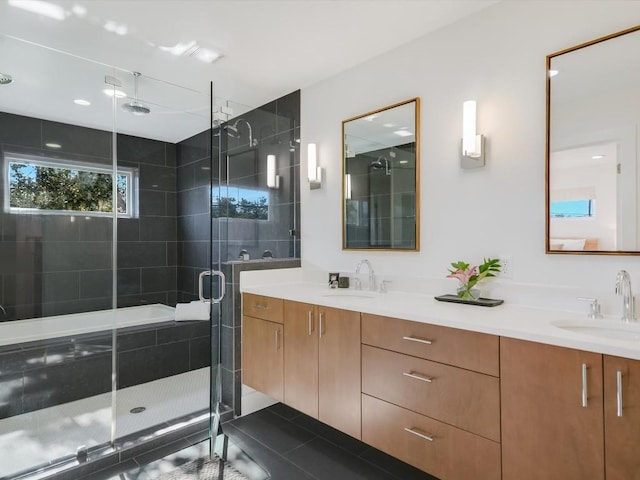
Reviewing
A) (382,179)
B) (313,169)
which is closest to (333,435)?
(382,179)

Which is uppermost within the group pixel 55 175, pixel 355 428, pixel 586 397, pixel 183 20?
pixel 183 20

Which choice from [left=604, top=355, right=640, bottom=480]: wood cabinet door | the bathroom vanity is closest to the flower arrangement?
the bathroom vanity

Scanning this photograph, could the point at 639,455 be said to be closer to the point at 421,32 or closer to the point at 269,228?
the point at 421,32

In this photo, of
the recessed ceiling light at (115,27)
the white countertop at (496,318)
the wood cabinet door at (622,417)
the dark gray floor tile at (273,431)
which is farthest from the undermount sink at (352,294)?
the recessed ceiling light at (115,27)

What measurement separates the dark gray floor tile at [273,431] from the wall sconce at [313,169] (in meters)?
1.77

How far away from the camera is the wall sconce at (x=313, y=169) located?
2951 mm

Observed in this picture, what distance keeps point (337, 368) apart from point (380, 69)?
203 centimetres

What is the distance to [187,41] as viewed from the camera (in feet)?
7.69

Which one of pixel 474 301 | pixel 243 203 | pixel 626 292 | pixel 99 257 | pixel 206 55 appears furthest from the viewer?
pixel 243 203

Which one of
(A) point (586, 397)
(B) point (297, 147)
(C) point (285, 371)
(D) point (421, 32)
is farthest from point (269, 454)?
(D) point (421, 32)

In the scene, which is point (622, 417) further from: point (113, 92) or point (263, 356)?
point (113, 92)

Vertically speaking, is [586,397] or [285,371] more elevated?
[586,397]

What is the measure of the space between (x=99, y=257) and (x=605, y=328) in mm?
3149

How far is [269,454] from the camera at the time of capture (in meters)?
2.09
